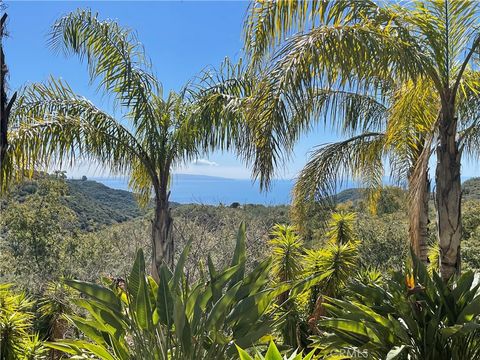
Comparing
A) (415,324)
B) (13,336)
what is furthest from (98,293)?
(13,336)

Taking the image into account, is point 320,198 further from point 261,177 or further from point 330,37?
point 330,37

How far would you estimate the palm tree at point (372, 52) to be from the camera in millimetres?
4105

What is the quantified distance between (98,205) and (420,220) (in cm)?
2295

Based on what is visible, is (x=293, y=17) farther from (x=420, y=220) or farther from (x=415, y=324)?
(x=420, y=220)

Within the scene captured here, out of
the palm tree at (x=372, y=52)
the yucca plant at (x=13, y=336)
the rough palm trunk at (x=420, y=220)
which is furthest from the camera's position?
the rough palm trunk at (x=420, y=220)

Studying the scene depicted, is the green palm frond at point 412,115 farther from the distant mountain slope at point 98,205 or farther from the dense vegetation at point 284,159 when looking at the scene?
the distant mountain slope at point 98,205

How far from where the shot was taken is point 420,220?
22.6 ft

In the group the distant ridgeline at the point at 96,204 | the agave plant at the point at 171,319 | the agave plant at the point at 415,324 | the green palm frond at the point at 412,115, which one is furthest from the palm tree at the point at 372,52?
the distant ridgeline at the point at 96,204

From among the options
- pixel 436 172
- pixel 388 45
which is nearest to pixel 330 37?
pixel 388 45

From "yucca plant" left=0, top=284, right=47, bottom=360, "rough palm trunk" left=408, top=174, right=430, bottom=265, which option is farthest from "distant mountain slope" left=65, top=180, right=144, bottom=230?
"yucca plant" left=0, top=284, right=47, bottom=360

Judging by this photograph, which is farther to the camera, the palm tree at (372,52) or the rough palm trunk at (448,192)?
the rough palm trunk at (448,192)

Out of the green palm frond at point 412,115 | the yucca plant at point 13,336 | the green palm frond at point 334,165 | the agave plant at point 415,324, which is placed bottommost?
the yucca plant at point 13,336

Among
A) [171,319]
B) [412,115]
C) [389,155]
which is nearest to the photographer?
[171,319]

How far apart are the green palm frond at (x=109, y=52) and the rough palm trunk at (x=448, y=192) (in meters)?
4.50
